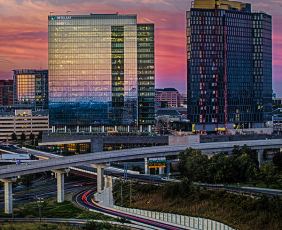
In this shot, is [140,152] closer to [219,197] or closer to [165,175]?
[165,175]

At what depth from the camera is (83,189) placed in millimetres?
131375

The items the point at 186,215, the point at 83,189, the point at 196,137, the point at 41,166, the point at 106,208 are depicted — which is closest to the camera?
the point at 186,215

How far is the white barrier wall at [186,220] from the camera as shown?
89438 mm

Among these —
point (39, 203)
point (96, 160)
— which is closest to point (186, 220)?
point (39, 203)

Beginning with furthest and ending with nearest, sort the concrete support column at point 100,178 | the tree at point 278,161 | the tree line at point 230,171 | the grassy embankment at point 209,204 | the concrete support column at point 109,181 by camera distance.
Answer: the tree at point 278,161 → the concrete support column at point 109,181 → the concrete support column at point 100,178 → the tree line at point 230,171 → the grassy embankment at point 209,204

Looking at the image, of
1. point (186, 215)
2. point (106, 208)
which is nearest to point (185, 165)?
point (106, 208)

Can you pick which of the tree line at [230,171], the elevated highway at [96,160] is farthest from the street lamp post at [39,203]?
the tree line at [230,171]

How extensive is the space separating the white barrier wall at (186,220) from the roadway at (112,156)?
1975 cm

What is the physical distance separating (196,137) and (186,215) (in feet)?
291

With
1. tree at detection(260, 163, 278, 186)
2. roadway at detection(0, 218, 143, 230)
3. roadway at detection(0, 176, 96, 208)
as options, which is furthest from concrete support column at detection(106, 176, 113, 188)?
tree at detection(260, 163, 278, 186)

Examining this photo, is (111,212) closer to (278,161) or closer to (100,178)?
(100,178)

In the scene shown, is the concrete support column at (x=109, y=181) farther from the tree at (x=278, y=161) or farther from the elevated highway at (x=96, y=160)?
the tree at (x=278, y=161)

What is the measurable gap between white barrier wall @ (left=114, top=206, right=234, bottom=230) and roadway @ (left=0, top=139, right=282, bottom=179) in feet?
64.8

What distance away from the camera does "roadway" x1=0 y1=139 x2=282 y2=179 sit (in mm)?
113188
